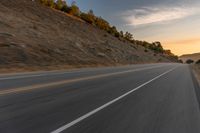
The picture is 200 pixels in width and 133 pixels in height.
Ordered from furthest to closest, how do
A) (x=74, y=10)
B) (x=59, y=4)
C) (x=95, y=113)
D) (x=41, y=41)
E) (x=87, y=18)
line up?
(x=87, y=18) < (x=74, y=10) < (x=59, y=4) < (x=41, y=41) < (x=95, y=113)

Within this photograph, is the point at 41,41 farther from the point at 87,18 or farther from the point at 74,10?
the point at 87,18

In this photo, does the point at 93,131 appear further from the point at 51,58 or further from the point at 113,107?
the point at 51,58

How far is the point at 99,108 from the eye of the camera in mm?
10430

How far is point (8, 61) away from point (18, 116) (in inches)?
1072

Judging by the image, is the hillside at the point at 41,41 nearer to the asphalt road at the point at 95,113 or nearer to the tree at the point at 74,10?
the tree at the point at 74,10

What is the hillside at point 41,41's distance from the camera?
39.2m

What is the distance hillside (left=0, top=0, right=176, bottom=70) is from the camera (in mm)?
39219

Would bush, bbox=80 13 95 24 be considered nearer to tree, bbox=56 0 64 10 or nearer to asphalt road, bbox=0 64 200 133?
tree, bbox=56 0 64 10

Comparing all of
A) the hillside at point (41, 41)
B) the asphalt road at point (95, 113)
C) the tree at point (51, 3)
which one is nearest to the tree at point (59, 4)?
the tree at point (51, 3)

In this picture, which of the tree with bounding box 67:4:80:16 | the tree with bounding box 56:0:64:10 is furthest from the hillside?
the tree with bounding box 67:4:80:16

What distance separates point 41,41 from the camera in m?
51.6

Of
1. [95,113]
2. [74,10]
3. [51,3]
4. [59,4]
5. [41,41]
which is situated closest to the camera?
[95,113]

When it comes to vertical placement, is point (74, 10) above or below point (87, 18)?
above

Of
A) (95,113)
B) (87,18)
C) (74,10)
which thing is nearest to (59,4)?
(74,10)
